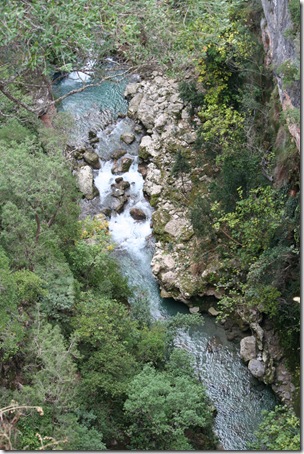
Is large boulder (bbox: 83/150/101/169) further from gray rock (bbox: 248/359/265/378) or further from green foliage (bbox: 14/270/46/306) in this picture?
gray rock (bbox: 248/359/265/378)

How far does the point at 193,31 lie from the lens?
11.6 m

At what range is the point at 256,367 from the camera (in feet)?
48.3

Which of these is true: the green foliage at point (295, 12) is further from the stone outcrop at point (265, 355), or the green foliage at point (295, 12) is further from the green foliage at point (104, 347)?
the stone outcrop at point (265, 355)

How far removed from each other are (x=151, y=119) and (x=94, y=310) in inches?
437

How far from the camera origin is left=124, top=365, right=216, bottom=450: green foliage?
1185 centimetres

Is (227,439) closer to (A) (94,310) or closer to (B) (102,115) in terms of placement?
(A) (94,310)

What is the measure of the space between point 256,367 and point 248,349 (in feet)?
1.96

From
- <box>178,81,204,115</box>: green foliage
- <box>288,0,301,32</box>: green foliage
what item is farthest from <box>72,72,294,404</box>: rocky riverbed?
<box>288,0,301,32</box>: green foliage

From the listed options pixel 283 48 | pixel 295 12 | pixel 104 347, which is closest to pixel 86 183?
pixel 104 347

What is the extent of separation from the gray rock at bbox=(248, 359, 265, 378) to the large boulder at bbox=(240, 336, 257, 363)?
185 millimetres

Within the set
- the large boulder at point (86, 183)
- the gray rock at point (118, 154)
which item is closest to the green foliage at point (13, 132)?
the large boulder at point (86, 183)

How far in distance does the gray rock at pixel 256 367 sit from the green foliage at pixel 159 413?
2563mm

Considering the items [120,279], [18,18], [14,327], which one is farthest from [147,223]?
[18,18]

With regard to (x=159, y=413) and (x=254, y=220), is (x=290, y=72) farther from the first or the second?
(x=159, y=413)
